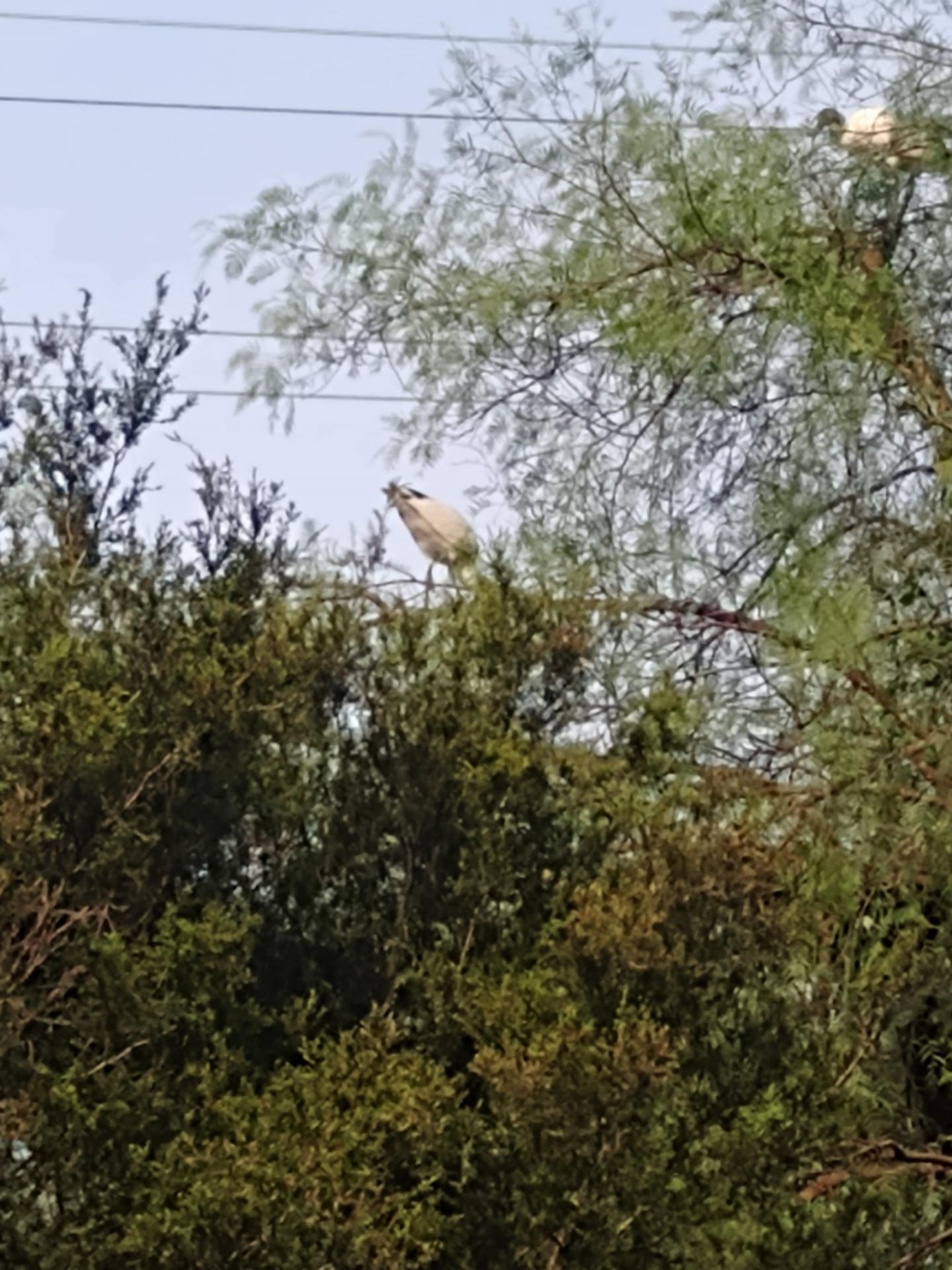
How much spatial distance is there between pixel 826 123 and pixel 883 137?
0.32 ft

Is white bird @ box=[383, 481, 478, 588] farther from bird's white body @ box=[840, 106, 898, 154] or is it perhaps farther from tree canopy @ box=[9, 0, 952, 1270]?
bird's white body @ box=[840, 106, 898, 154]

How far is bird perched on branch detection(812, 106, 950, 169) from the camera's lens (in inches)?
129

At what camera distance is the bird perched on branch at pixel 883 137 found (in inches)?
129

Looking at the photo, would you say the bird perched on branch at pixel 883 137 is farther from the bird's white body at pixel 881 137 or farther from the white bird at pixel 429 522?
the white bird at pixel 429 522

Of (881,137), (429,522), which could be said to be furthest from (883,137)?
(429,522)

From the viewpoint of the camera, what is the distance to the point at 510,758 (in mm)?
2918

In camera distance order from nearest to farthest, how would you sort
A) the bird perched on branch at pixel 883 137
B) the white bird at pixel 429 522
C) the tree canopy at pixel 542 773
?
1. the tree canopy at pixel 542 773
2. the bird perched on branch at pixel 883 137
3. the white bird at pixel 429 522

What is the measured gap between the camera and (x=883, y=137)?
3.34 meters

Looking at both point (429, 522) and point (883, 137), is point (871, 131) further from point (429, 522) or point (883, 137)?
point (429, 522)

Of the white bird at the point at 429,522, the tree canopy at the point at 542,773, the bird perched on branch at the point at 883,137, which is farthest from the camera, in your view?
the white bird at the point at 429,522

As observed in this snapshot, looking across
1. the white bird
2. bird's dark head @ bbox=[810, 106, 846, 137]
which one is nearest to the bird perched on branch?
bird's dark head @ bbox=[810, 106, 846, 137]

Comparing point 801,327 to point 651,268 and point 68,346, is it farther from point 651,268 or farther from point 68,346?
point 68,346

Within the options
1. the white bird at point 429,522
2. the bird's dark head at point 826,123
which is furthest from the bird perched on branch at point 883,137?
the white bird at point 429,522

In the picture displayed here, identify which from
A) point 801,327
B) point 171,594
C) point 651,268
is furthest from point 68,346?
point 801,327
